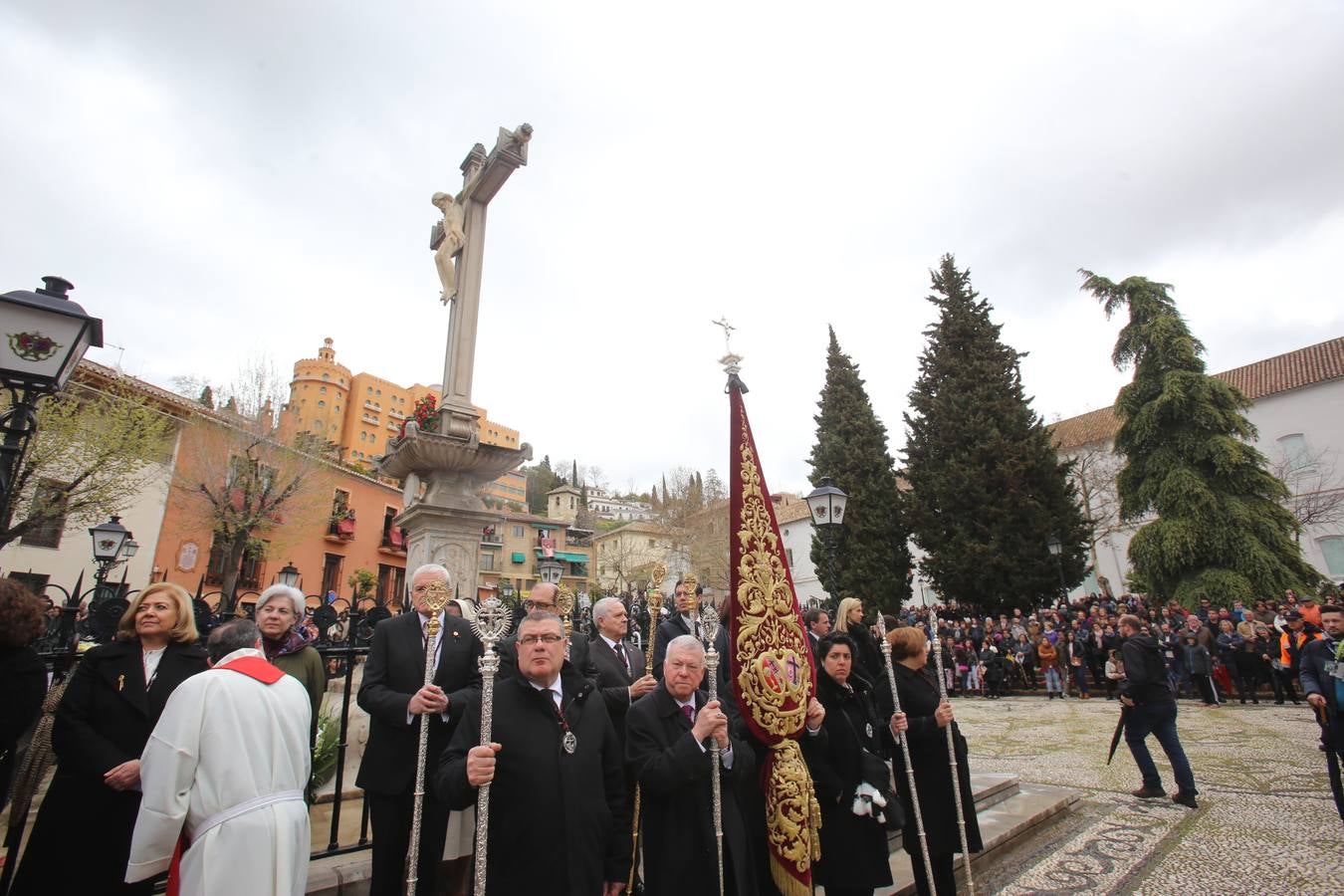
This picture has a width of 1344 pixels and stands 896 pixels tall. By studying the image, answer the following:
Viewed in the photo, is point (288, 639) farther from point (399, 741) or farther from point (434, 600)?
point (434, 600)

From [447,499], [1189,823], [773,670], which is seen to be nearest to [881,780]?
[773,670]

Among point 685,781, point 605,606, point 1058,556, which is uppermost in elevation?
point 1058,556

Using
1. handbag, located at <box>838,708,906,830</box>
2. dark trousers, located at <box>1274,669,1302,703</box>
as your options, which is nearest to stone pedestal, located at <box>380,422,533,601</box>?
handbag, located at <box>838,708,906,830</box>

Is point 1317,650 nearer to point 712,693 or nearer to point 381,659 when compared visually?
point 712,693

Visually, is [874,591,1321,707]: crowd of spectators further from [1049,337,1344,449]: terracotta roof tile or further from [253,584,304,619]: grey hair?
[1049,337,1344,449]: terracotta roof tile

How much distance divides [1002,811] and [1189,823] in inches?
60.1

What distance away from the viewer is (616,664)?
14.2 feet

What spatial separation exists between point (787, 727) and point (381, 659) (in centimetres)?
225

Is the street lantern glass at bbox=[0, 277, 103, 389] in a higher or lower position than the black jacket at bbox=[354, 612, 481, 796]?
higher

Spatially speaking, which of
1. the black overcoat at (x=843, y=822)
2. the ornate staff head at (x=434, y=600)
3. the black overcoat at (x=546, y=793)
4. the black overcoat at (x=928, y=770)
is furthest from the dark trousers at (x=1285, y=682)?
the ornate staff head at (x=434, y=600)

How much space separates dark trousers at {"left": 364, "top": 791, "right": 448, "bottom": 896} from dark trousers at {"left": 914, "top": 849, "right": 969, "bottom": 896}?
2884mm

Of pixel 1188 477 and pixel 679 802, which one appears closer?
pixel 679 802

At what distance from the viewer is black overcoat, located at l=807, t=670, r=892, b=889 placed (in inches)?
131

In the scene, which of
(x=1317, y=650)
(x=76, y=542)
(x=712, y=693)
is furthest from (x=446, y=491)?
(x=76, y=542)
